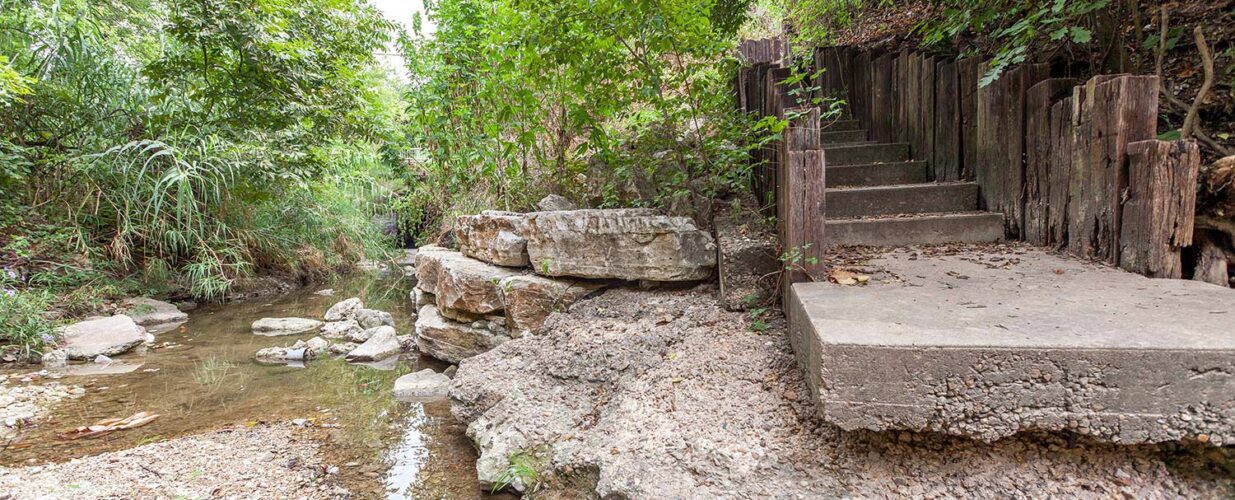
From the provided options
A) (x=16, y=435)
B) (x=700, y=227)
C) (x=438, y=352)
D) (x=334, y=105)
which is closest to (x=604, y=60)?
(x=700, y=227)

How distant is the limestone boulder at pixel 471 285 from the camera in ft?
11.2

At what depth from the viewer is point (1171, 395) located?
1.21 metres

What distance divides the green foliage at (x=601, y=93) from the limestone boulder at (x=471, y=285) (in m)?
0.81

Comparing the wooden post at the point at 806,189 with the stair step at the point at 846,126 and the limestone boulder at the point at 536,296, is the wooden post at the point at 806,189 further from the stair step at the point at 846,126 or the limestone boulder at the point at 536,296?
the stair step at the point at 846,126

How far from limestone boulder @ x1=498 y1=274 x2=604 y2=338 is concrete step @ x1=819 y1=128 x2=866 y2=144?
93.6 inches

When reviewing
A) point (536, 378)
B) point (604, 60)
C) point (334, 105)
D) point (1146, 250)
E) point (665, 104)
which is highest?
point (334, 105)

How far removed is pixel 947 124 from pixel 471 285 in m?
3.00

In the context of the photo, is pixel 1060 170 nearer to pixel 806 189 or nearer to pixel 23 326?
pixel 806 189


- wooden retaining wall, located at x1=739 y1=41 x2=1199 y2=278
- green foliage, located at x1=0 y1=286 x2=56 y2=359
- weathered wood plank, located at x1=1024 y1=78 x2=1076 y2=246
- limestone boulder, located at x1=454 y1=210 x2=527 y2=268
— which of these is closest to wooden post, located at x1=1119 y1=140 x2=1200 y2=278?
wooden retaining wall, located at x1=739 y1=41 x2=1199 y2=278

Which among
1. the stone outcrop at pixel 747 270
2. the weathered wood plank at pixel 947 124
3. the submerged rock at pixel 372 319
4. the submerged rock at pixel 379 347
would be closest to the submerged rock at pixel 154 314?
the submerged rock at pixel 372 319

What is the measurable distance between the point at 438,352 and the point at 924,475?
10.5ft

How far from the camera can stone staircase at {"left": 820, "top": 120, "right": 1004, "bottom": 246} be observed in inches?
107

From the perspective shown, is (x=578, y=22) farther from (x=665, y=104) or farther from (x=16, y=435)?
(x=16, y=435)

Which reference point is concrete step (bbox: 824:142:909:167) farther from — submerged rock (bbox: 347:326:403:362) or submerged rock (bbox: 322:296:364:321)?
submerged rock (bbox: 322:296:364:321)
